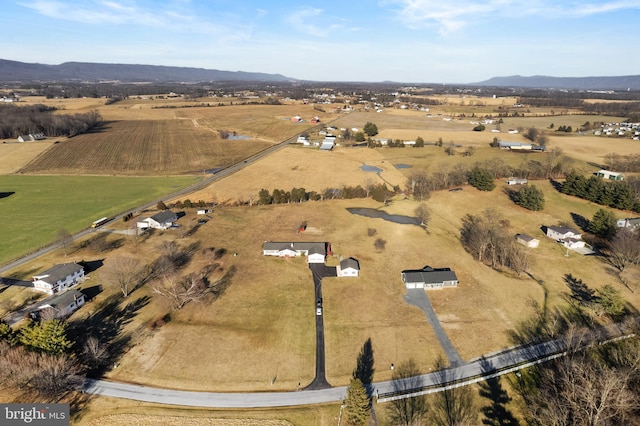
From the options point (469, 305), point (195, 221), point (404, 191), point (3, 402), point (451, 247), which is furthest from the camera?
point (404, 191)

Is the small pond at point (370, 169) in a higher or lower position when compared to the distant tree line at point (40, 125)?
lower

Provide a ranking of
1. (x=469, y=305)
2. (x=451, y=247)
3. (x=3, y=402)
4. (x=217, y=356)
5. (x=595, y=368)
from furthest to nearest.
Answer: (x=451, y=247) < (x=469, y=305) < (x=217, y=356) < (x=595, y=368) < (x=3, y=402)

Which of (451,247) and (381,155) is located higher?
(381,155)

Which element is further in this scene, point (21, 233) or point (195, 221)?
point (195, 221)

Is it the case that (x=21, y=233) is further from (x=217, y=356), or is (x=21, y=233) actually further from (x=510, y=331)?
(x=510, y=331)

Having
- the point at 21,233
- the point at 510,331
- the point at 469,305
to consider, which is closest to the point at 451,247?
the point at 469,305

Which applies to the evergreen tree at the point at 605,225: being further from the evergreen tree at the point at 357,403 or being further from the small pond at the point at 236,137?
the small pond at the point at 236,137

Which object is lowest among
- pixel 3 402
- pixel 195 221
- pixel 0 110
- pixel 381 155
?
pixel 3 402

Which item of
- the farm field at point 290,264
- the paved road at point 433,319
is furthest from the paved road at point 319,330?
the paved road at point 433,319

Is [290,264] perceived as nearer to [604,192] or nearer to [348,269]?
[348,269]
